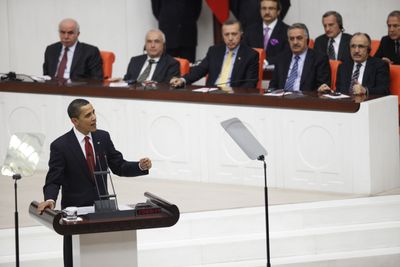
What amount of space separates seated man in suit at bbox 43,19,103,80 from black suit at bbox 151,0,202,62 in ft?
6.23

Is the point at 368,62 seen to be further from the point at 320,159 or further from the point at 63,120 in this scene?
the point at 63,120

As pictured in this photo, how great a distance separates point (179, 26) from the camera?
43.8 ft

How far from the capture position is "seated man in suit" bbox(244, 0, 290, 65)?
12.0 meters

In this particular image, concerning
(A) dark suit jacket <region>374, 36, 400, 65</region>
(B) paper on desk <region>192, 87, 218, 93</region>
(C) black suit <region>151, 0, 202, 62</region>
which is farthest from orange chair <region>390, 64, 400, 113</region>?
(C) black suit <region>151, 0, 202, 62</region>

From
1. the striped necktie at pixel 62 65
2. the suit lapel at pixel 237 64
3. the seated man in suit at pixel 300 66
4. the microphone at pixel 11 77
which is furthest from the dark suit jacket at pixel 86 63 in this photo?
the seated man in suit at pixel 300 66

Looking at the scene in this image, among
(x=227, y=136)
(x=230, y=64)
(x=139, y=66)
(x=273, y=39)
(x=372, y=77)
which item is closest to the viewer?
(x=227, y=136)

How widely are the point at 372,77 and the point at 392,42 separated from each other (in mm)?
1308

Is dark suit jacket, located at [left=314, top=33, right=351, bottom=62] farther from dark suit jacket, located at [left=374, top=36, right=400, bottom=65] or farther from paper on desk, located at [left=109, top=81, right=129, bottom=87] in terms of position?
paper on desk, located at [left=109, top=81, right=129, bottom=87]

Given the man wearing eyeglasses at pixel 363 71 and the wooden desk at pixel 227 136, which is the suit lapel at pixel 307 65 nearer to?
the man wearing eyeglasses at pixel 363 71

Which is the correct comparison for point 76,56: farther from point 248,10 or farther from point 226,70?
point 248,10

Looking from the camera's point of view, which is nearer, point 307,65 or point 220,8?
point 307,65

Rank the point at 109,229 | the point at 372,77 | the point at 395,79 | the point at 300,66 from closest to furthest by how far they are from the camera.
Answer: the point at 109,229, the point at 372,77, the point at 395,79, the point at 300,66

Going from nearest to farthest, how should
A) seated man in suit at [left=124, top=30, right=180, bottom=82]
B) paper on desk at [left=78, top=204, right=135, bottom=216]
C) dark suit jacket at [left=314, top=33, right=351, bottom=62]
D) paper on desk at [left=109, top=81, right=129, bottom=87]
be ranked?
paper on desk at [left=78, top=204, right=135, bottom=216] < paper on desk at [left=109, top=81, right=129, bottom=87] < seated man in suit at [left=124, top=30, right=180, bottom=82] < dark suit jacket at [left=314, top=33, right=351, bottom=62]

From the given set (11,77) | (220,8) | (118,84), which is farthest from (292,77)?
(220,8)
